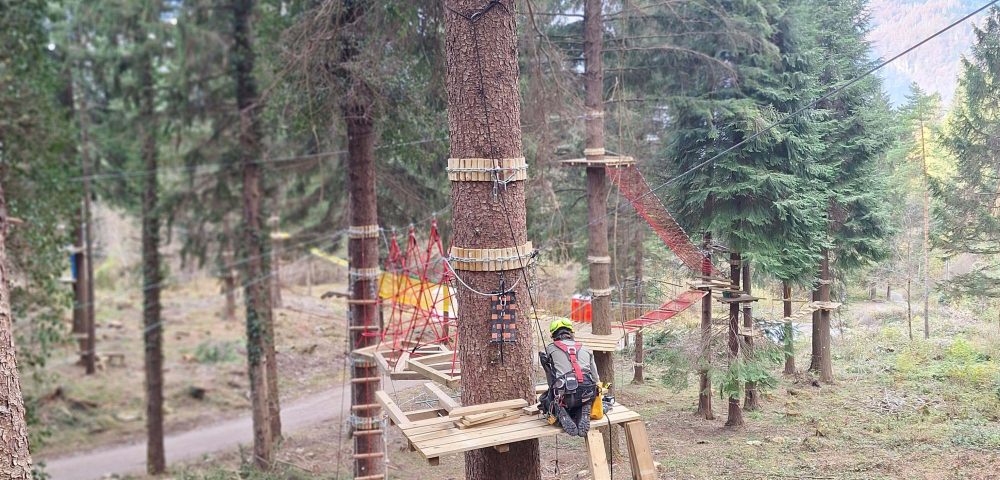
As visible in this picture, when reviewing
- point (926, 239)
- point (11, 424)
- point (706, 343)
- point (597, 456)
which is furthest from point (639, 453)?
point (11, 424)

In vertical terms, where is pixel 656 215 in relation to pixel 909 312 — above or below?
above

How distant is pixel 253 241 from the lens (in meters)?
12.3

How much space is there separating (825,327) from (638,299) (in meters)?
1.47

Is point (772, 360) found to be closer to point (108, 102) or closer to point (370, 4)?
point (370, 4)

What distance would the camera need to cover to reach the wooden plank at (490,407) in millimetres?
4633

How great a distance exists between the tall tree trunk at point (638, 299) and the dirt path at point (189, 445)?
9754 millimetres

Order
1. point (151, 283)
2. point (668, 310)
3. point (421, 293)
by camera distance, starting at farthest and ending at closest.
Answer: point (151, 283)
point (421, 293)
point (668, 310)

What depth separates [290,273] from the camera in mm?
21906

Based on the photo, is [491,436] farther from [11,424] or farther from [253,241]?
[253,241]

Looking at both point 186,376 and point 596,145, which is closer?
point 596,145

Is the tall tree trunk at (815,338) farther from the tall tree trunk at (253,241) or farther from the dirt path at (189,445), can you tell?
the dirt path at (189,445)

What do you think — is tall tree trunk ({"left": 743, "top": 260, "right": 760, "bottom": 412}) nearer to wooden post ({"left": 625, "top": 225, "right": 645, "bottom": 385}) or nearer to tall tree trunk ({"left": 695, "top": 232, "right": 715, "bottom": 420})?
tall tree trunk ({"left": 695, "top": 232, "right": 715, "bottom": 420})

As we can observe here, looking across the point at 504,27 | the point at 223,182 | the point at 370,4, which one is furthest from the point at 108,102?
the point at 504,27

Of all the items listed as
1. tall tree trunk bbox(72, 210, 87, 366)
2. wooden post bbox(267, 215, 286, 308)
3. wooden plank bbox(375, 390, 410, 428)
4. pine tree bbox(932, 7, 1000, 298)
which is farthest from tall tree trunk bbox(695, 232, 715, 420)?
tall tree trunk bbox(72, 210, 87, 366)
